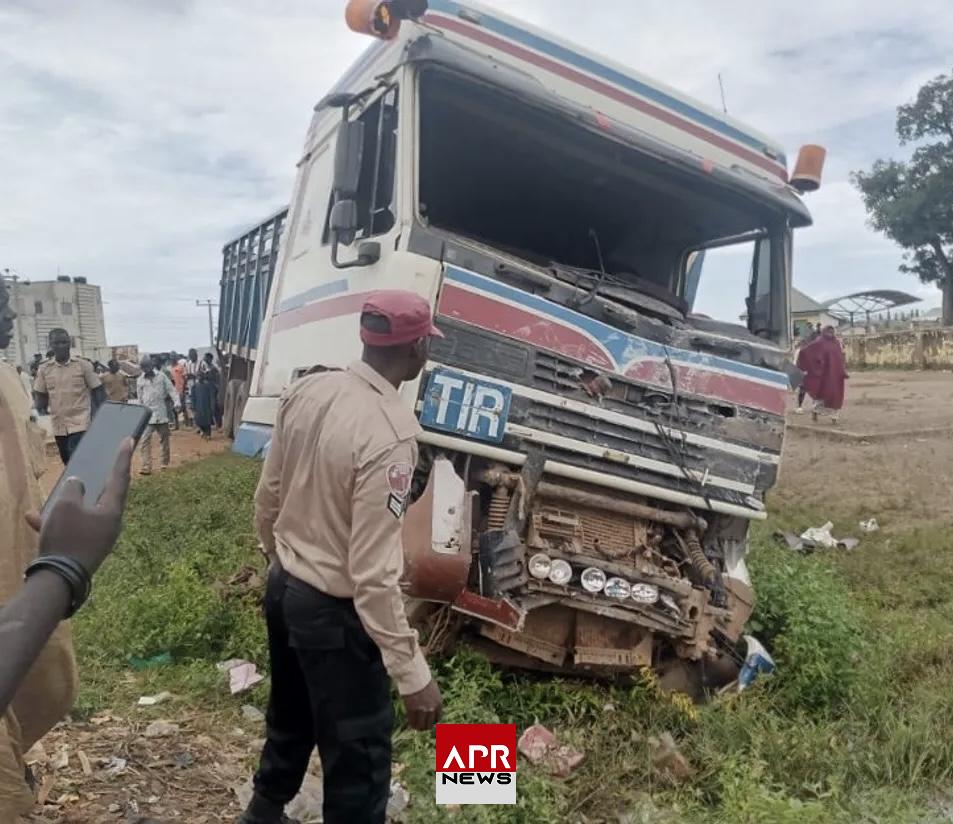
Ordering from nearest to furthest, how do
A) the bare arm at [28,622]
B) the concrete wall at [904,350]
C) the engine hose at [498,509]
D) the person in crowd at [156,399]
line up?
the bare arm at [28,622]
the engine hose at [498,509]
the person in crowd at [156,399]
the concrete wall at [904,350]

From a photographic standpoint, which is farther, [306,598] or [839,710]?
[839,710]

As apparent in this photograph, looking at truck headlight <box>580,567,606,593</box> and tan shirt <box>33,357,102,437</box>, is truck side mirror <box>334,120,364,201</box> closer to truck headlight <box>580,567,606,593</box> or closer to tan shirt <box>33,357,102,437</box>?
truck headlight <box>580,567,606,593</box>

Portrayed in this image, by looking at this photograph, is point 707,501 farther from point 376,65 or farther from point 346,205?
point 376,65

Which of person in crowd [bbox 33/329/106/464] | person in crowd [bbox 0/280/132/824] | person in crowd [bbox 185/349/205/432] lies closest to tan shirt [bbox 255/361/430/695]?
person in crowd [bbox 0/280/132/824]

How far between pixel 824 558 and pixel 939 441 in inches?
205

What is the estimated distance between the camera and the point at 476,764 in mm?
2938

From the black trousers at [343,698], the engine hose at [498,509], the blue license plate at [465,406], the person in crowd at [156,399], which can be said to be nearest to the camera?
the black trousers at [343,698]

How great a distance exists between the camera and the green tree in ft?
111

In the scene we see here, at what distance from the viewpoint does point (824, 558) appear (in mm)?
6262

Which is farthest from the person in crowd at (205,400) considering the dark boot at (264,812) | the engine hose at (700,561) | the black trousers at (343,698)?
the black trousers at (343,698)

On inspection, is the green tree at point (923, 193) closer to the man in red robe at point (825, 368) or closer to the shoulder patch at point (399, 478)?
the man in red robe at point (825, 368)

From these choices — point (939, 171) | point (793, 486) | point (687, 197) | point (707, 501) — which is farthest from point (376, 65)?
point (939, 171)

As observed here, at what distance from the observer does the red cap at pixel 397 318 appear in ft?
7.72

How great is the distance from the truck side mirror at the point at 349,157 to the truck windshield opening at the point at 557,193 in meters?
0.28
